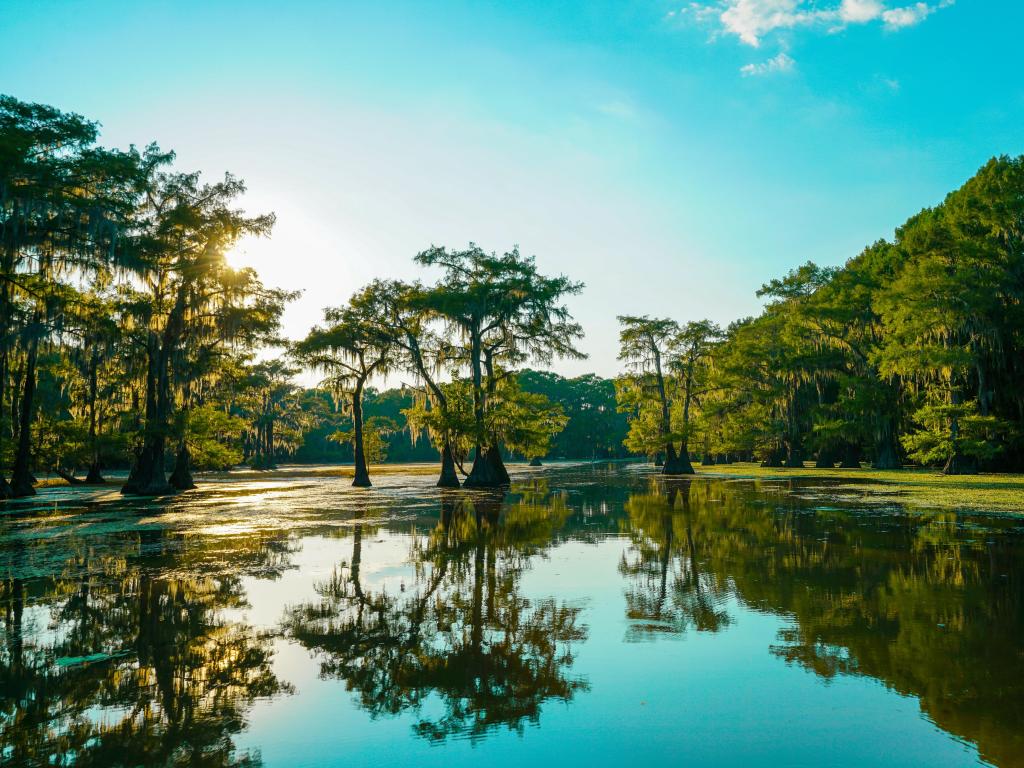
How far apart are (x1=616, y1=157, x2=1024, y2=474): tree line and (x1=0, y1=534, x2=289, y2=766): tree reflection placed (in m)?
30.6

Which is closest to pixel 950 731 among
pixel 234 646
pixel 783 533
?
pixel 234 646

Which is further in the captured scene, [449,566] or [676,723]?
[449,566]

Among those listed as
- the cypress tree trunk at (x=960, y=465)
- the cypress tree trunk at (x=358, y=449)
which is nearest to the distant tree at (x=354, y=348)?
the cypress tree trunk at (x=358, y=449)

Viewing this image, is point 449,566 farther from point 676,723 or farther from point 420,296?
point 420,296

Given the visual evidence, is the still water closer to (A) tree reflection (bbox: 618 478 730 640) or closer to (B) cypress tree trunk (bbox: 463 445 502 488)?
(A) tree reflection (bbox: 618 478 730 640)

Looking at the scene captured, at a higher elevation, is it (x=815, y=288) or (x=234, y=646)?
(x=815, y=288)

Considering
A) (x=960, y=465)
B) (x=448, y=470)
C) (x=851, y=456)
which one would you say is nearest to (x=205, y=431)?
(x=448, y=470)

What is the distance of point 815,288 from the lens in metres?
46.1

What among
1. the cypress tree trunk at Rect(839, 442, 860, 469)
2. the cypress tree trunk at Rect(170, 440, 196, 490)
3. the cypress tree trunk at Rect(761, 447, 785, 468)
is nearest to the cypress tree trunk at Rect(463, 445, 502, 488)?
the cypress tree trunk at Rect(170, 440, 196, 490)

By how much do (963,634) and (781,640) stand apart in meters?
1.61

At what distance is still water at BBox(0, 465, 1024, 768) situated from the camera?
3.55 m

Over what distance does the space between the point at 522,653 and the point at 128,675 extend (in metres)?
3.13

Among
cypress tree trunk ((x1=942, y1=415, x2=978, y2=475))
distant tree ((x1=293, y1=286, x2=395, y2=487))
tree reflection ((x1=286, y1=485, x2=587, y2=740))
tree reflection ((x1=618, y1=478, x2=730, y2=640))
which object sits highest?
distant tree ((x1=293, y1=286, x2=395, y2=487))

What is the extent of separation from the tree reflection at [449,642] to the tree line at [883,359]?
2761cm
